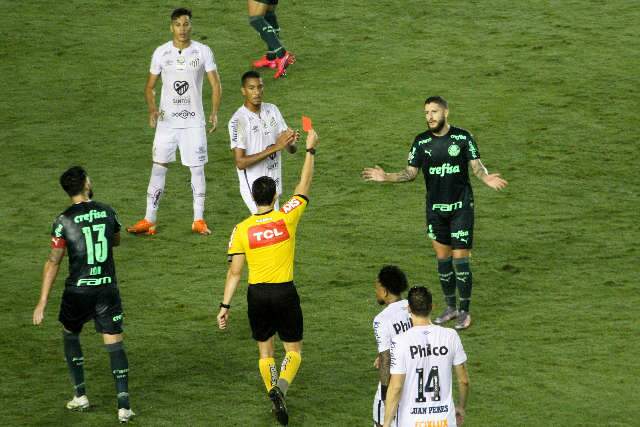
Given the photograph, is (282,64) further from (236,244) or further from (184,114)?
(236,244)

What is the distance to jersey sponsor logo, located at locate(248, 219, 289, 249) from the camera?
1177cm

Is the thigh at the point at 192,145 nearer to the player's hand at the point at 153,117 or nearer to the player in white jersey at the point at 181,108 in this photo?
the player in white jersey at the point at 181,108

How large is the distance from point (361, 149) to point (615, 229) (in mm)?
4660

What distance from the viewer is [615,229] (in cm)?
1722

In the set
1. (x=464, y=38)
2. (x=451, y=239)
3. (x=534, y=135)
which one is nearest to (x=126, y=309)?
(x=451, y=239)

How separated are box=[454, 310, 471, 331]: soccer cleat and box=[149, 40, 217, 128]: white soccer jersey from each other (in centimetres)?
485

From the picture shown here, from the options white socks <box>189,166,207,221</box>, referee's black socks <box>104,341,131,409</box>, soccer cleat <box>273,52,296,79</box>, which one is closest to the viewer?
referee's black socks <box>104,341,131,409</box>

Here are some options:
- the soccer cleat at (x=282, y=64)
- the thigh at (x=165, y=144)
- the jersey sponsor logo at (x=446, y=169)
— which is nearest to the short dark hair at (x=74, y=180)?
the jersey sponsor logo at (x=446, y=169)

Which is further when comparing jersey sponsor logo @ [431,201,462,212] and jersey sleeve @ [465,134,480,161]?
jersey sponsor logo @ [431,201,462,212]

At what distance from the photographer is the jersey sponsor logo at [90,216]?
11.7 m

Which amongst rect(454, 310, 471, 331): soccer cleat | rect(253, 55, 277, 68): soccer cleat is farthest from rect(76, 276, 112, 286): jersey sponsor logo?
rect(253, 55, 277, 68): soccer cleat

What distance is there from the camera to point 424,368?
974 cm

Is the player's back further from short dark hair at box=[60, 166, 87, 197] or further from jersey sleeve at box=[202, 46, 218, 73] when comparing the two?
jersey sleeve at box=[202, 46, 218, 73]

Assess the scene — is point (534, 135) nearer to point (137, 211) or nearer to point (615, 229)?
point (615, 229)
